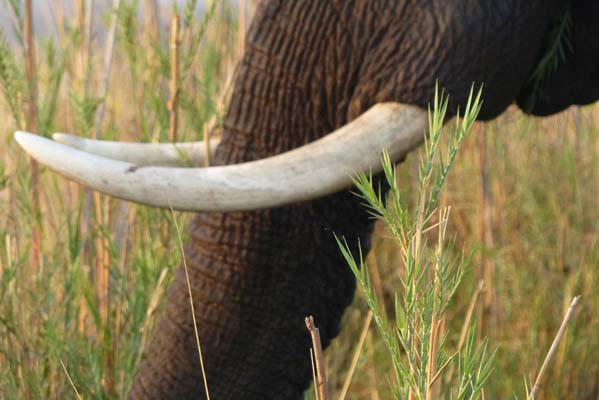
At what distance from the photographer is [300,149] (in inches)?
66.0

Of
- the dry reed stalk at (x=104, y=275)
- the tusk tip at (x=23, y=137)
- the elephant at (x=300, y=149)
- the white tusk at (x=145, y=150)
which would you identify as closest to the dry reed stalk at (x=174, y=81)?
the dry reed stalk at (x=104, y=275)

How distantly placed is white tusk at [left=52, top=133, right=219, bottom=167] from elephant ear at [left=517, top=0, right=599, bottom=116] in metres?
0.58

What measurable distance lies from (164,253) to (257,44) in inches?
32.5

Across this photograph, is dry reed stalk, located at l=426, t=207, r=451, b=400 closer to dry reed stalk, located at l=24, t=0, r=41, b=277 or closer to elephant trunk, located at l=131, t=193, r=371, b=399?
elephant trunk, located at l=131, t=193, r=371, b=399

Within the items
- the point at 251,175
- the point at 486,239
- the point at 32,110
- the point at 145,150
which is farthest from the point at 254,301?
the point at 486,239

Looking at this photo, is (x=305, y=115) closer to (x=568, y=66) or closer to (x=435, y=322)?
(x=568, y=66)

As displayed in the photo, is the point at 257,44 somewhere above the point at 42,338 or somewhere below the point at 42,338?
above

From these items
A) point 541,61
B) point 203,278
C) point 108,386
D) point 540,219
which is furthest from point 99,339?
point 540,219

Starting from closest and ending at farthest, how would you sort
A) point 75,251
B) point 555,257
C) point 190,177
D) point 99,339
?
1. point 190,177
2. point 75,251
3. point 99,339
4. point 555,257

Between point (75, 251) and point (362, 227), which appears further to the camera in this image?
point (75, 251)

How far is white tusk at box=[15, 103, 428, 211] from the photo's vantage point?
1.66 meters

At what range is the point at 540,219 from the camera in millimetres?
3236

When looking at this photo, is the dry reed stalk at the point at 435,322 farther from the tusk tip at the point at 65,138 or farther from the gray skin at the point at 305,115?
the tusk tip at the point at 65,138

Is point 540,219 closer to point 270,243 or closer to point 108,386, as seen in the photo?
point 108,386
